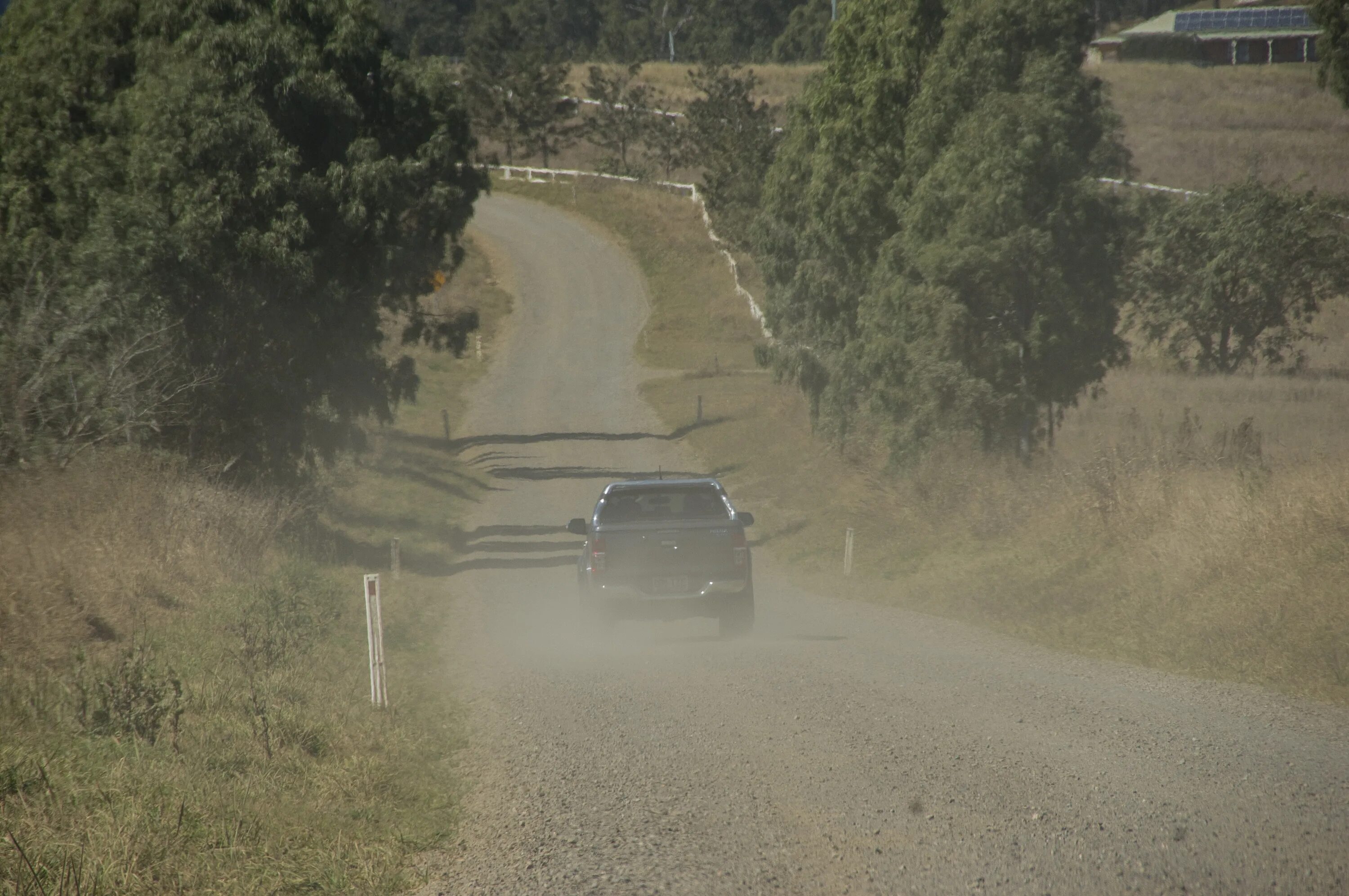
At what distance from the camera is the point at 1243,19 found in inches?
3088

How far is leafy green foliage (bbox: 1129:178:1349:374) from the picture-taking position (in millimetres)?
34125

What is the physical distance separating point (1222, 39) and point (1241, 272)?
52.3 m

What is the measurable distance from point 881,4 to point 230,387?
13.8 metres

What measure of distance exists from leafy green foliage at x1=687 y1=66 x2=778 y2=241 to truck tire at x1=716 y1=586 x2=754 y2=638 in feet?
79.4

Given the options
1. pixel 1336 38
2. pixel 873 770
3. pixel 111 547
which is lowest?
pixel 873 770

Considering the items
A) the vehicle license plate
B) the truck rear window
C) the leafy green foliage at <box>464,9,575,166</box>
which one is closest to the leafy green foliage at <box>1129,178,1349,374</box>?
the truck rear window

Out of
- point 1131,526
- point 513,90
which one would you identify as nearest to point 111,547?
point 1131,526

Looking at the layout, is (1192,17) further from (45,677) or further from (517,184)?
(45,677)

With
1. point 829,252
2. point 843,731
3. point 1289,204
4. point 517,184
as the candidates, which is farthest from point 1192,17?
point 843,731

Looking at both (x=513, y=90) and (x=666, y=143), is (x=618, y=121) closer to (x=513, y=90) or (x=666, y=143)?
(x=666, y=143)

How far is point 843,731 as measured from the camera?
934cm

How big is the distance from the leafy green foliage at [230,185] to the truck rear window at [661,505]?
7368mm

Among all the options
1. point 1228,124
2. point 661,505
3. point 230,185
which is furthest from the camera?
point 1228,124

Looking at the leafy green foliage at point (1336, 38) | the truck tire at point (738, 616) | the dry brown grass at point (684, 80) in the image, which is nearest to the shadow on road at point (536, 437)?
the leafy green foliage at point (1336, 38)
